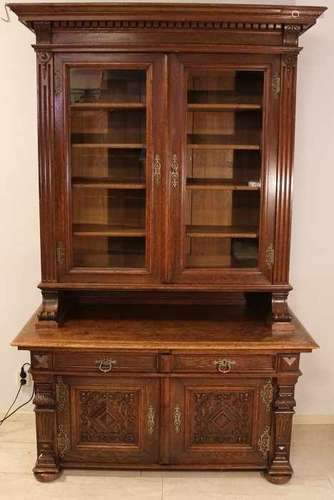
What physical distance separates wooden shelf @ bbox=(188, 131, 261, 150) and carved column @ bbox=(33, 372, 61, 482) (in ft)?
4.00

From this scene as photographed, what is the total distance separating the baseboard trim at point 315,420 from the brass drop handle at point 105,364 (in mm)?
1221

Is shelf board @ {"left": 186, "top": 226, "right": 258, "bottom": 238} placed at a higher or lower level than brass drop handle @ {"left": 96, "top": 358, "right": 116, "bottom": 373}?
higher

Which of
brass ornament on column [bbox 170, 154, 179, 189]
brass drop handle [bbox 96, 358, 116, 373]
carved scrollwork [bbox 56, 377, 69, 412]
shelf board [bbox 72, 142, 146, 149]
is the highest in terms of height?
shelf board [bbox 72, 142, 146, 149]

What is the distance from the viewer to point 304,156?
3.02 meters

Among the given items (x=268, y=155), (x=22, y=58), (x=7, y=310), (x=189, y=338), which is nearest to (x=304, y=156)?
→ (x=268, y=155)

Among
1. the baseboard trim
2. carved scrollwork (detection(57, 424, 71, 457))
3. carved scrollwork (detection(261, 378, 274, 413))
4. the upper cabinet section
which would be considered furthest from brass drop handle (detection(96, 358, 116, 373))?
the upper cabinet section

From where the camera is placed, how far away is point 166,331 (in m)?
2.68

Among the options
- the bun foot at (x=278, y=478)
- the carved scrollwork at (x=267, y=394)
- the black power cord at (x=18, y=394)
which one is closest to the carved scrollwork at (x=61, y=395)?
the black power cord at (x=18, y=394)

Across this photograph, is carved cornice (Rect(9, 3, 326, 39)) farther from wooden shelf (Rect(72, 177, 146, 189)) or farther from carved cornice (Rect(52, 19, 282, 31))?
wooden shelf (Rect(72, 177, 146, 189))

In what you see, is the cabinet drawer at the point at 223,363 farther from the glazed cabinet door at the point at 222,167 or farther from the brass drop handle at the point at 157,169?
the brass drop handle at the point at 157,169

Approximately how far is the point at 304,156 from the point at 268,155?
19.4 inches

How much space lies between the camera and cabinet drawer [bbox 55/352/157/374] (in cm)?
257

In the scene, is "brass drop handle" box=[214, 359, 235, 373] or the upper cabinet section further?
"brass drop handle" box=[214, 359, 235, 373]

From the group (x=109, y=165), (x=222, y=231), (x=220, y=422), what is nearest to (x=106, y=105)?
(x=109, y=165)
